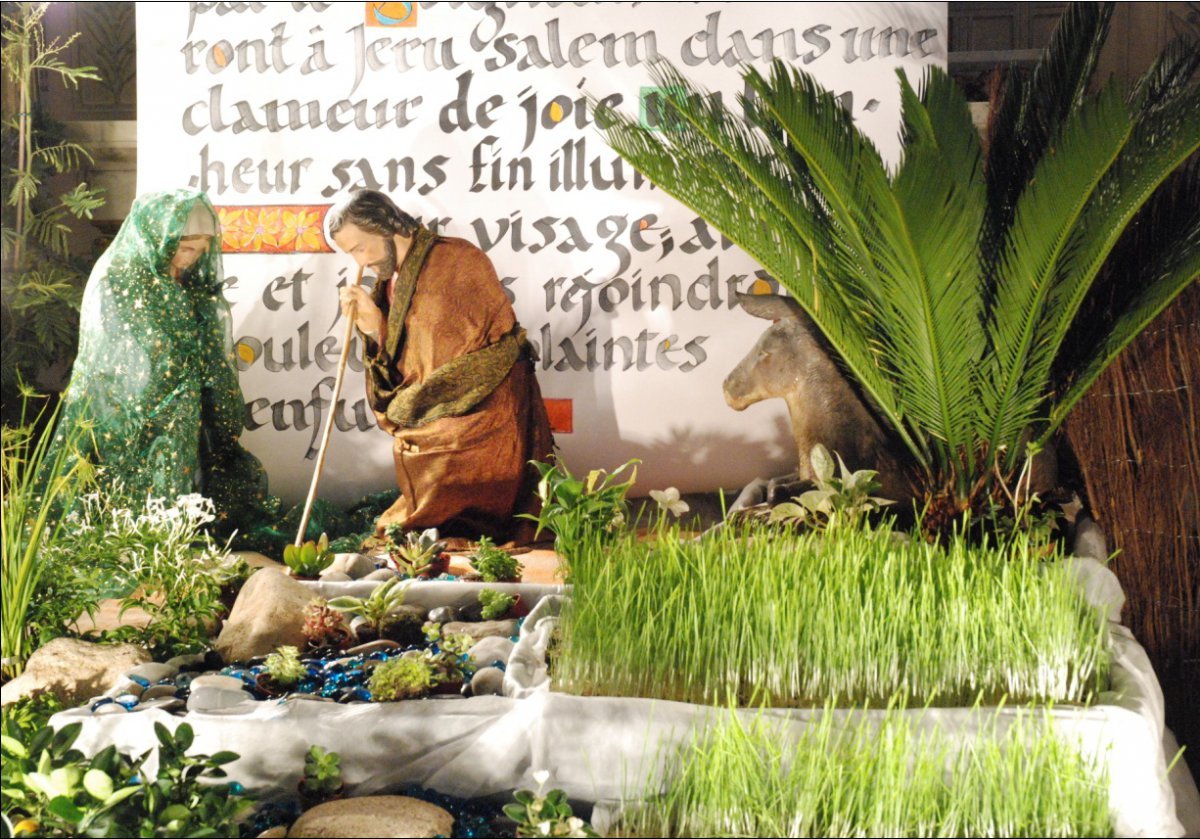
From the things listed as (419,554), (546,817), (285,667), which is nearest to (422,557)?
(419,554)

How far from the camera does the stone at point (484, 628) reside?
11.7ft

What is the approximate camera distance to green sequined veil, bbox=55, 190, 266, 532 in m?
4.53

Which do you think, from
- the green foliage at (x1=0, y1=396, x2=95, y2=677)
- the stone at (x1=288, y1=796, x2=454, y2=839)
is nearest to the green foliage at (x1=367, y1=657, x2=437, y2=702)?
the stone at (x1=288, y1=796, x2=454, y2=839)

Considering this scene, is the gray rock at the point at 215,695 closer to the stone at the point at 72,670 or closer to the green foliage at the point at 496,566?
the stone at the point at 72,670

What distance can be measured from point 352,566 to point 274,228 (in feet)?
6.01

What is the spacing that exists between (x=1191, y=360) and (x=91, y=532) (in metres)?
3.49

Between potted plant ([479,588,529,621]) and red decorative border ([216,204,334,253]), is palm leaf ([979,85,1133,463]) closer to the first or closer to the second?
potted plant ([479,588,529,621])

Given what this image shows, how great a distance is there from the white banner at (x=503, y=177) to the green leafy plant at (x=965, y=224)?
113cm

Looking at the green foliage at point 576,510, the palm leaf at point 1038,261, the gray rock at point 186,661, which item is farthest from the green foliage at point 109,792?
the palm leaf at point 1038,261

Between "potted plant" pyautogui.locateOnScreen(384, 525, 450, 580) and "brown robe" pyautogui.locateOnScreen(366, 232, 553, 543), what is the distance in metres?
0.27

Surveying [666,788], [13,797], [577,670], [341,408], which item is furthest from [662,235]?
[13,797]

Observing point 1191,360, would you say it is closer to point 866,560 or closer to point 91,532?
point 866,560

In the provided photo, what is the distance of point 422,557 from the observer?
4250mm

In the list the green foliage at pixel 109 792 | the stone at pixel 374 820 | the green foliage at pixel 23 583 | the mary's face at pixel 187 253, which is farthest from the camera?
the mary's face at pixel 187 253
